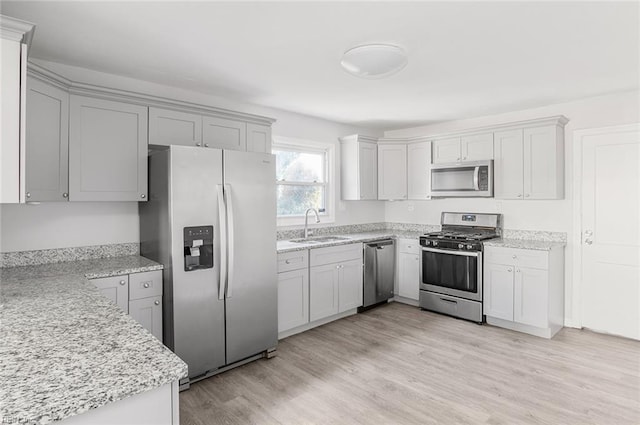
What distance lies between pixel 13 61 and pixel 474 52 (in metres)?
2.67

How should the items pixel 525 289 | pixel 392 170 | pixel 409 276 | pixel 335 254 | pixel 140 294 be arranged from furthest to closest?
pixel 392 170, pixel 409 276, pixel 335 254, pixel 525 289, pixel 140 294

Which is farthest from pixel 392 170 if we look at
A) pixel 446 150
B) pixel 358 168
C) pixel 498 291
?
pixel 498 291

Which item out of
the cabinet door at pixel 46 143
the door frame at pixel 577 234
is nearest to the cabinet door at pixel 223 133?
the cabinet door at pixel 46 143

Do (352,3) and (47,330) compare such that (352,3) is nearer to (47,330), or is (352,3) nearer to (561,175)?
(47,330)

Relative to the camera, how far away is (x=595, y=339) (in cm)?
360

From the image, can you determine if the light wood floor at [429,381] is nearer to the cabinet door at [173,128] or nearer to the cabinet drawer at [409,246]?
the cabinet drawer at [409,246]

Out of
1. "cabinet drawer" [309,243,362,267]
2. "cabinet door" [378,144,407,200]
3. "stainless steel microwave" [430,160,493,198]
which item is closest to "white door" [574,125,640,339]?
"stainless steel microwave" [430,160,493,198]

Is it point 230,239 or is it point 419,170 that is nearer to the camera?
point 230,239

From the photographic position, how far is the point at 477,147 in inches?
171

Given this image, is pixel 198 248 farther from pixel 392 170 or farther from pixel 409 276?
pixel 392 170

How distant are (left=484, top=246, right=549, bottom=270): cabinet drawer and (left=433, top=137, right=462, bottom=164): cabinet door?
4.03 feet

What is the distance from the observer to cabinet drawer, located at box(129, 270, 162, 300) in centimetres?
254

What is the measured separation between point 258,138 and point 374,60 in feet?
5.06

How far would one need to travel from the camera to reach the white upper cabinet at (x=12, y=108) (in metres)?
1.61
